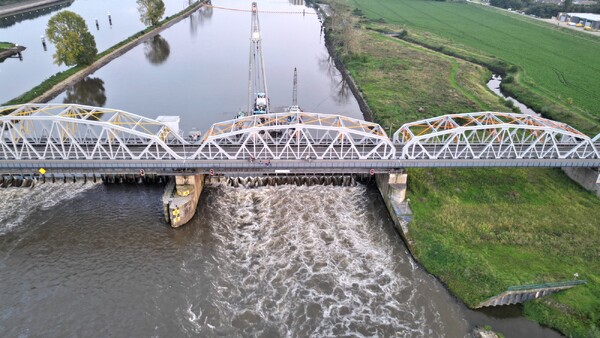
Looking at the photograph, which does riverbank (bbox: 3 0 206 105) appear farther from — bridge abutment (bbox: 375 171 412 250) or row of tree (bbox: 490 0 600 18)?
row of tree (bbox: 490 0 600 18)

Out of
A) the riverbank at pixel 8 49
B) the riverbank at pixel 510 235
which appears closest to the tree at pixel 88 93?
the riverbank at pixel 8 49

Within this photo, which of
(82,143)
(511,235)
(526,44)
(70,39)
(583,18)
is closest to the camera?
(511,235)

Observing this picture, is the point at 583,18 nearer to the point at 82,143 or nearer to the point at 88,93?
the point at 88,93

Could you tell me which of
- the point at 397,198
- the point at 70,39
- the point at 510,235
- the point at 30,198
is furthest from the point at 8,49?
the point at 510,235

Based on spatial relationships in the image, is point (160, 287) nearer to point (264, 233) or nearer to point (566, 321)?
point (264, 233)

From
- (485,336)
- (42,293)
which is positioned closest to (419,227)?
(485,336)

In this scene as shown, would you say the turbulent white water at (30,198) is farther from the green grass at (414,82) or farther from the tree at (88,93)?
the green grass at (414,82)

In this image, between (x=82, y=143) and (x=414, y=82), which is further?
(x=414, y=82)
